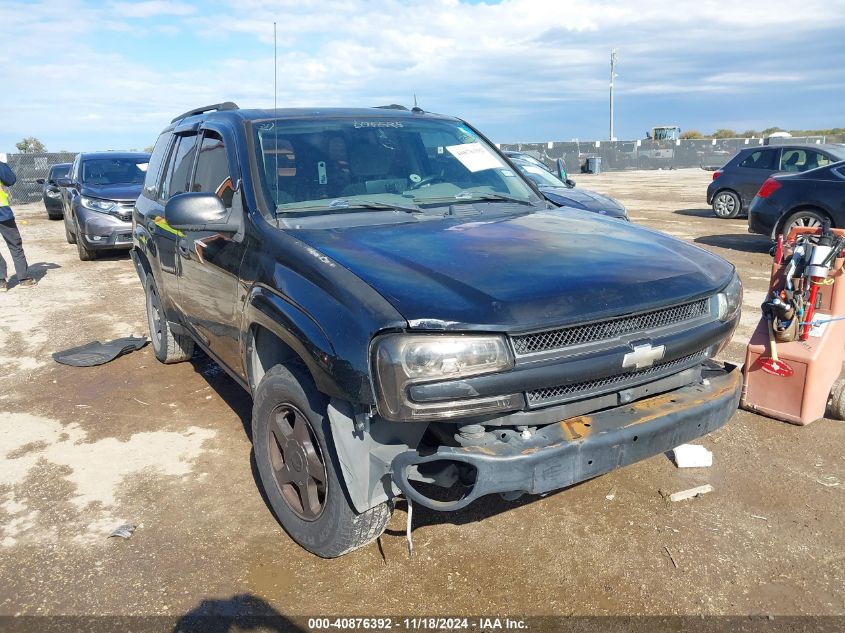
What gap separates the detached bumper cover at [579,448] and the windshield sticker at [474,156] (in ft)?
6.14

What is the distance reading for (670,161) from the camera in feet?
128

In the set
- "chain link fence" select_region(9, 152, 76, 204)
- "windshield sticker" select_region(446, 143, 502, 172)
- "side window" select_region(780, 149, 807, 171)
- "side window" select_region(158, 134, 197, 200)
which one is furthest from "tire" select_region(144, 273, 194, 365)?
"chain link fence" select_region(9, 152, 76, 204)

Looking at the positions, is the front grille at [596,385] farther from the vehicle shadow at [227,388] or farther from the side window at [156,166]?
the side window at [156,166]

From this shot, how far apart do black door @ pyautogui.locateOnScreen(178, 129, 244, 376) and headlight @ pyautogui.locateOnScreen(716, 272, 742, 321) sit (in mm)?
2203

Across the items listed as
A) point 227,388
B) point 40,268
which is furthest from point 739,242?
point 40,268

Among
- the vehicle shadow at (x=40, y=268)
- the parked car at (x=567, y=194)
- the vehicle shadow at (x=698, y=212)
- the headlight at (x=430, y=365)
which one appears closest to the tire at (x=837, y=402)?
the headlight at (x=430, y=365)

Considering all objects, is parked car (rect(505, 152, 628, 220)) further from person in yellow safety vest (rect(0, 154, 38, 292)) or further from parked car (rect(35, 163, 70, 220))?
parked car (rect(35, 163, 70, 220))

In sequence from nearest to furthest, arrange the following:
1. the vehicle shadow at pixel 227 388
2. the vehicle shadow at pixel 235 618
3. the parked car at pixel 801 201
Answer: the vehicle shadow at pixel 235 618
the vehicle shadow at pixel 227 388
the parked car at pixel 801 201

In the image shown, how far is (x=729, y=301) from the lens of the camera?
3092 mm

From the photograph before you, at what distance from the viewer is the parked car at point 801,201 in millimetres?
Answer: 9922

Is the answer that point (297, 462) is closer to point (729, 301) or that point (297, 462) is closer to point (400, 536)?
point (400, 536)

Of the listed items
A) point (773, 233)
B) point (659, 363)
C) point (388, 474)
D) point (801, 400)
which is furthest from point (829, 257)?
point (773, 233)

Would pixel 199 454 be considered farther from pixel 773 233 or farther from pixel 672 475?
pixel 773 233

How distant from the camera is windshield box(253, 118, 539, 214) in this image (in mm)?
3516
